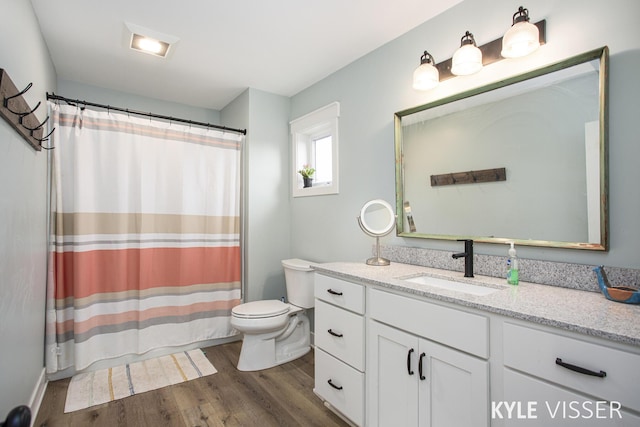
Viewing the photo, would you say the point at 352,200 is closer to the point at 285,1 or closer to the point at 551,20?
the point at 285,1

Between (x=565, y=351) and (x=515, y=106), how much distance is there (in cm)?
115

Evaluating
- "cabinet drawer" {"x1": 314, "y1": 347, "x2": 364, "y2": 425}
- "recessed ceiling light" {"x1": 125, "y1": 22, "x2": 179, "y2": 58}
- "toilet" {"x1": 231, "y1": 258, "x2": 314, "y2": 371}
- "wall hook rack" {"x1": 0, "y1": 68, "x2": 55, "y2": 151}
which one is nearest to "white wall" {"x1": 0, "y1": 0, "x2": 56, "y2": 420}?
"wall hook rack" {"x1": 0, "y1": 68, "x2": 55, "y2": 151}

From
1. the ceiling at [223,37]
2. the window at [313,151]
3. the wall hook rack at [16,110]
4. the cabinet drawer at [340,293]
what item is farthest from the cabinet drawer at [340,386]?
the ceiling at [223,37]

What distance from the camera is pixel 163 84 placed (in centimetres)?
293

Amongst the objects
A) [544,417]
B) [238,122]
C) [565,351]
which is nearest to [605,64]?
[565,351]

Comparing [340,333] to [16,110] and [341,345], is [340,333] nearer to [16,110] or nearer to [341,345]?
[341,345]

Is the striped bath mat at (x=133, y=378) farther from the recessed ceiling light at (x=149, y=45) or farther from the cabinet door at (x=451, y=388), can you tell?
the recessed ceiling light at (x=149, y=45)

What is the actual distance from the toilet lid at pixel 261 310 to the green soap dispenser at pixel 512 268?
1.60 metres

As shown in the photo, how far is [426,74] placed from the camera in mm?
1826

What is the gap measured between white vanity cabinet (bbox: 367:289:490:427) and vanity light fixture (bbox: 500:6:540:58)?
4.03ft

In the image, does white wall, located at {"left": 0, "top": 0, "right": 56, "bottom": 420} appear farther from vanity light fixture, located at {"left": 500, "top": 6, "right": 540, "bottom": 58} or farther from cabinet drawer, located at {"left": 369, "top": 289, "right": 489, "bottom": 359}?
vanity light fixture, located at {"left": 500, "top": 6, "right": 540, "bottom": 58}

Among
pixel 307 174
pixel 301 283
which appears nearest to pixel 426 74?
pixel 307 174

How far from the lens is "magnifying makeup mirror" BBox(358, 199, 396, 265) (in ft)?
6.63

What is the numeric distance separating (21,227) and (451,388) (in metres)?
2.10
